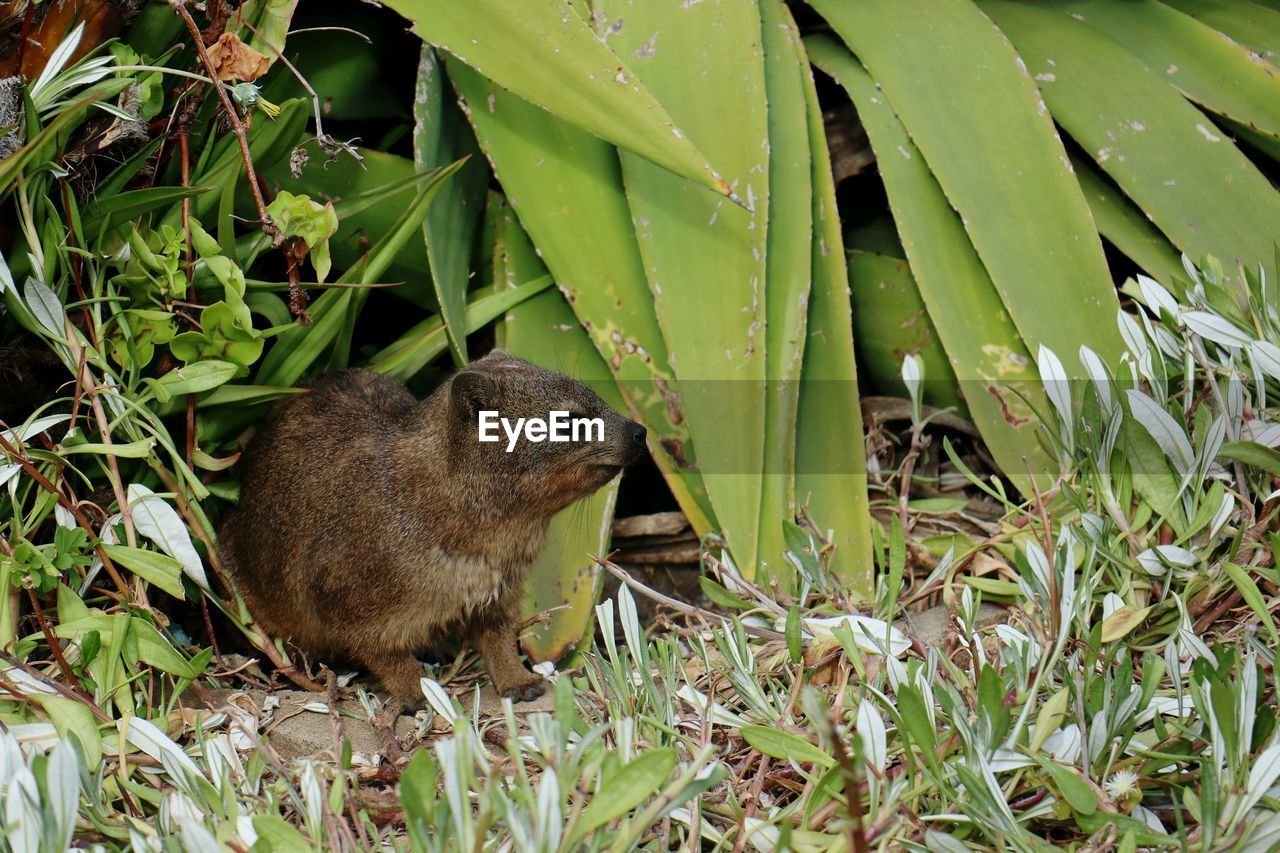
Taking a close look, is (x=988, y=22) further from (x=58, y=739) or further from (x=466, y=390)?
(x=58, y=739)

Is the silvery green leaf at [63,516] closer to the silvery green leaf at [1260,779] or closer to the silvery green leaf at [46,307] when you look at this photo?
the silvery green leaf at [46,307]

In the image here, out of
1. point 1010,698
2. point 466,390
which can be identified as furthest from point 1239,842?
point 466,390

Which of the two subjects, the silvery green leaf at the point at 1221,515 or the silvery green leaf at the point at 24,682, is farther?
the silvery green leaf at the point at 1221,515

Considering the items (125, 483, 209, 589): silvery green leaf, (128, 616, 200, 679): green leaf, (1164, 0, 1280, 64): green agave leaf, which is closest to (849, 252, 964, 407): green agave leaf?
(1164, 0, 1280, 64): green agave leaf

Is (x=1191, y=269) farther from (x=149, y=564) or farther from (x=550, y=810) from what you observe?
(x=149, y=564)

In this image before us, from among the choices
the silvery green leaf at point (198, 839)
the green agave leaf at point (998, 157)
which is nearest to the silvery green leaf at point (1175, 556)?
the green agave leaf at point (998, 157)

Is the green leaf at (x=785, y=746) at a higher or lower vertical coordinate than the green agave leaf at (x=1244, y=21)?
lower

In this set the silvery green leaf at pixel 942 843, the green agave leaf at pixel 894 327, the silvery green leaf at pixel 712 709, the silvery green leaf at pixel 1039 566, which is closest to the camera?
the silvery green leaf at pixel 942 843
